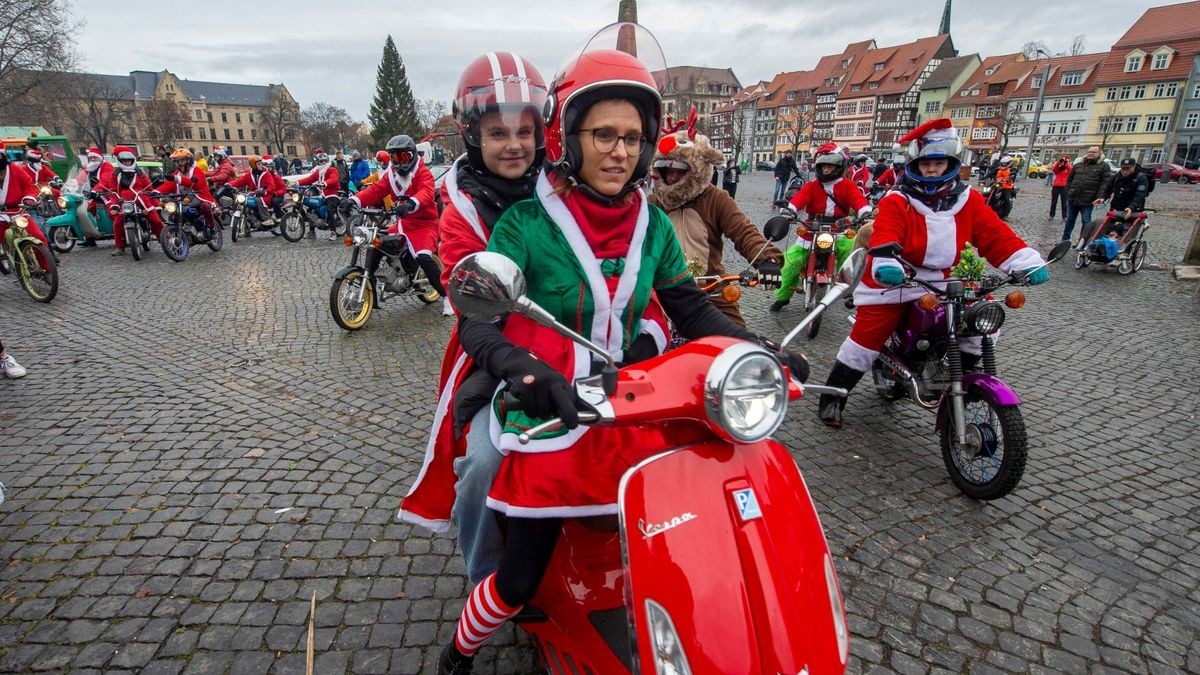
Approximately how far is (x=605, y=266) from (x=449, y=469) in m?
0.95

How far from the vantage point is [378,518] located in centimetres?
321

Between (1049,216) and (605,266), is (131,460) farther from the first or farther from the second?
(1049,216)

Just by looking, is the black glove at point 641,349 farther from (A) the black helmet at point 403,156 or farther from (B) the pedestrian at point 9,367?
(A) the black helmet at point 403,156

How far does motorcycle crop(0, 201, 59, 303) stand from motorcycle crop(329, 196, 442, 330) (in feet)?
12.8

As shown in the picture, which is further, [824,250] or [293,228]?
[293,228]

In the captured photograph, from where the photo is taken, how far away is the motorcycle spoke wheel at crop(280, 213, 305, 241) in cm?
1394

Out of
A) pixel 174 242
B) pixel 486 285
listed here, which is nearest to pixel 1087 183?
pixel 486 285

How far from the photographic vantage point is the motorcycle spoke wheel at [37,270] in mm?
7641

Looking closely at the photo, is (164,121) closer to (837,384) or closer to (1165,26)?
(837,384)

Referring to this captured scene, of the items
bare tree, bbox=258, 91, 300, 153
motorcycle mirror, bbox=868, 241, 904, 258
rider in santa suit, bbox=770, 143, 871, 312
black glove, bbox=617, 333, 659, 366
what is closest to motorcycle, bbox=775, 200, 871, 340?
rider in santa suit, bbox=770, 143, 871, 312

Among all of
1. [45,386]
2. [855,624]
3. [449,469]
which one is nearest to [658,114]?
[449,469]

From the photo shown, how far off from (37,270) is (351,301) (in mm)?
4537

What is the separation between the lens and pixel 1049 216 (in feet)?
55.5

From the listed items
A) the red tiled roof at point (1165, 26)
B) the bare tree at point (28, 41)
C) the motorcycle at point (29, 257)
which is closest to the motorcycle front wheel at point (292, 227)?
the motorcycle at point (29, 257)
